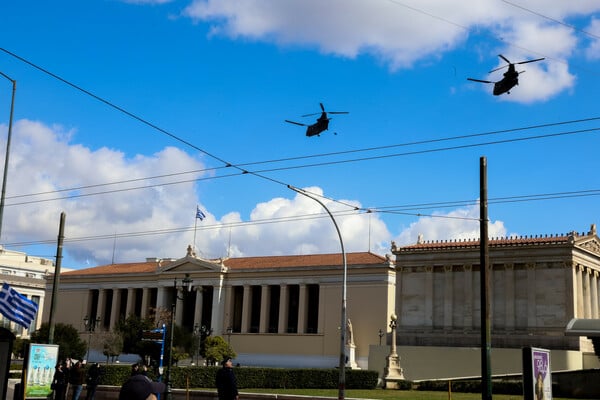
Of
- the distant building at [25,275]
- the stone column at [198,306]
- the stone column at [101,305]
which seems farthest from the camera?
the distant building at [25,275]

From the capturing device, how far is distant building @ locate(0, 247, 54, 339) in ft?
328

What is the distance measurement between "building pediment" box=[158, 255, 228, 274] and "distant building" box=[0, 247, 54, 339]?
22713 mm

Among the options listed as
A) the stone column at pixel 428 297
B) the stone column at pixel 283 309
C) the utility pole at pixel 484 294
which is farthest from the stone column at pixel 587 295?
the utility pole at pixel 484 294

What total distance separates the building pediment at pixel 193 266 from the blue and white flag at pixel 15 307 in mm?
56207

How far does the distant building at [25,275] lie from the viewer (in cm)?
10000

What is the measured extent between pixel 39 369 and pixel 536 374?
503 inches

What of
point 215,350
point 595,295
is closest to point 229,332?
point 215,350

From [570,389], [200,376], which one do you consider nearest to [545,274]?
[570,389]

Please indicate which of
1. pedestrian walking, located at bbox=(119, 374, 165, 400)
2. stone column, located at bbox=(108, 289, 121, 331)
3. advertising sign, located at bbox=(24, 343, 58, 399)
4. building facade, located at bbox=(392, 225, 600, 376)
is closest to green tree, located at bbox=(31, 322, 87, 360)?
stone column, located at bbox=(108, 289, 121, 331)

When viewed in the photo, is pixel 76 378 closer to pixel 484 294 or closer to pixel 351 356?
pixel 484 294

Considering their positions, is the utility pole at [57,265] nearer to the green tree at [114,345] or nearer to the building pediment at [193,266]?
the green tree at [114,345]

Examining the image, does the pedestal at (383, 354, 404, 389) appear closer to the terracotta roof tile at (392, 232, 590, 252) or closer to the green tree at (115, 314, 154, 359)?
the terracotta roof tile at (392, 232, 590, 252)

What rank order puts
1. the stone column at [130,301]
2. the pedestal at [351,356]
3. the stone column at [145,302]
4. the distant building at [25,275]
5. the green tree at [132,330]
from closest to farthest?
the pedestal at [351,356] < the green tree at [132,330] < the stone column at [145,302] < the stone column at [130,301] < the distant building at [25,275]

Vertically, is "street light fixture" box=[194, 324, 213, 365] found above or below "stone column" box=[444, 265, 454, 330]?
below
